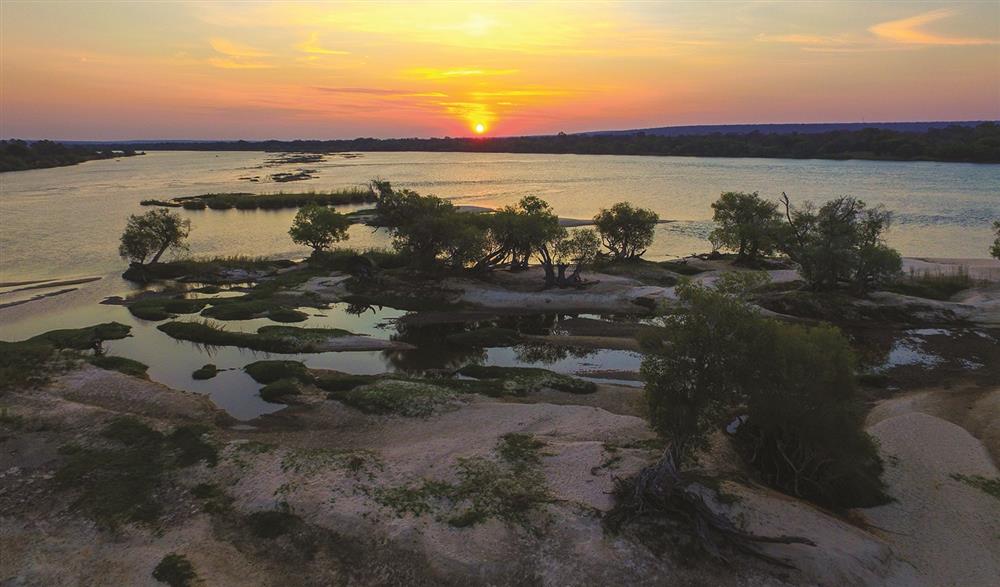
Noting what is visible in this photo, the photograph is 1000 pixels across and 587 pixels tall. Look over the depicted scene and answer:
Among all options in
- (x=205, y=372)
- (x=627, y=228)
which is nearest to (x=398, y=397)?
(x=205, y=372)

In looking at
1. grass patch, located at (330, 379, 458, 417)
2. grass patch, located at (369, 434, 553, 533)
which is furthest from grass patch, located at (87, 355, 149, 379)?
grass patch, located at (369, 434, 553, 533)

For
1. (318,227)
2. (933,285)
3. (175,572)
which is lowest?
(175,572)

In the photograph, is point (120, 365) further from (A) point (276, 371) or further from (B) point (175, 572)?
(B) point (175, 572)

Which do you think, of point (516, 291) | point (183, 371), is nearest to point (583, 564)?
point (183, 371)

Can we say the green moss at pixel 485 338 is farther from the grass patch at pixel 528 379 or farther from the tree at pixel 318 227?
the tree at pixel 318 227

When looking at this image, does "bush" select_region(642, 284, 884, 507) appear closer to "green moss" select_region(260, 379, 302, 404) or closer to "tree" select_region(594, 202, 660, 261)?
"green moss" select_region(260, 379, 302, 404)

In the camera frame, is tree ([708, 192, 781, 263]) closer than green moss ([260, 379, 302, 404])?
No
